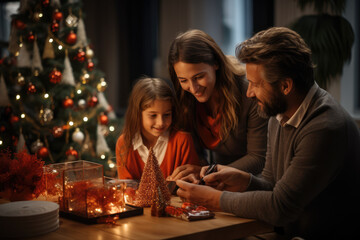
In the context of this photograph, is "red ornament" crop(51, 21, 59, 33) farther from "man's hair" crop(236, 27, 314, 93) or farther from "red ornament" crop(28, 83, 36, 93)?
"man's hair" crop(236, 27, 314, 93)

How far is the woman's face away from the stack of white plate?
0.93 metres

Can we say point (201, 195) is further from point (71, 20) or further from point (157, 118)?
point (71, 20)

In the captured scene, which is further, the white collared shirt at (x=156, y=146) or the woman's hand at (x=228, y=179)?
the white collared shirt at (x=156, y=146)

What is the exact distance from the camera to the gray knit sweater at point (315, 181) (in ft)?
5.14

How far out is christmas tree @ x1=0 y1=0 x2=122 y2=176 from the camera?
12.6 ft

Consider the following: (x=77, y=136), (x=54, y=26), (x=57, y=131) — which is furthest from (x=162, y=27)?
(x=57, y=131)

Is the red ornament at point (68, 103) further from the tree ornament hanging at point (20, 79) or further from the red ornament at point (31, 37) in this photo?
the red ornament at point (31, 37)

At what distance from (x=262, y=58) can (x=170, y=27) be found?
4.26m

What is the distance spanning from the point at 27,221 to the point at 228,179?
79 centimetres

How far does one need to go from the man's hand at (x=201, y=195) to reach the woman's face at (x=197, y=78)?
59 centimetres

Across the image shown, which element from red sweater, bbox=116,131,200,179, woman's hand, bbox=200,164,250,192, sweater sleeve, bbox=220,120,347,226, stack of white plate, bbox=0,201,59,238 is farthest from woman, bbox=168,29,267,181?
stack of white plate, bbox=0,201,59,238

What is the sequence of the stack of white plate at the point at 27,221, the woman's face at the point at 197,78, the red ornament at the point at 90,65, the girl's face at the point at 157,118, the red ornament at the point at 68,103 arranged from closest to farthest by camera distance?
the stack of white plate at the point at 27,221 < the woman's face at the point at 197,78 < the girl's face at the point at 157,118 < the red ornament at the point at 68,103 < the red ornament at the point at 90,65

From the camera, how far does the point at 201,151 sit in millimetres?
2572

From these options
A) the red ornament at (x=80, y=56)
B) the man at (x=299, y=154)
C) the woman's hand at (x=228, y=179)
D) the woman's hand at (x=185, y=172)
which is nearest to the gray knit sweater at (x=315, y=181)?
the man at (x=299, y=154)
